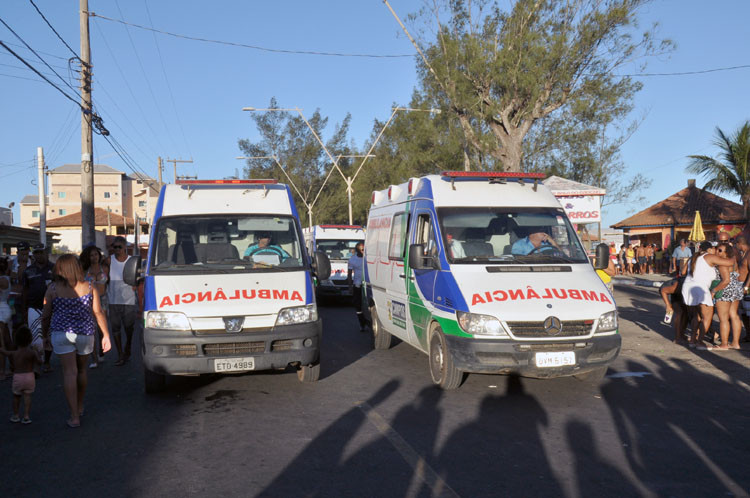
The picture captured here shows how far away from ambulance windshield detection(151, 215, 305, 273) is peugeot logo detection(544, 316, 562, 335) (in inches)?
116

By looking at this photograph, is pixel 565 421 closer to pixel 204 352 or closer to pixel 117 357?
pixel 204 352

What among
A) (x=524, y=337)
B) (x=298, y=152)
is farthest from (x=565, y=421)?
(x=298, y=152)

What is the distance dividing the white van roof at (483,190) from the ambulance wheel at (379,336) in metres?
2.69

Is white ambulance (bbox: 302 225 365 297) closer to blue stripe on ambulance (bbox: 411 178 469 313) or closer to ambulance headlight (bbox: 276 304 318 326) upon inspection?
blue stripe on ambulance (bbox: 411 178 469 313)

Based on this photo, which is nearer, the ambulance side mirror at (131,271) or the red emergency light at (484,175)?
the ambulance side mirror at (131,271)

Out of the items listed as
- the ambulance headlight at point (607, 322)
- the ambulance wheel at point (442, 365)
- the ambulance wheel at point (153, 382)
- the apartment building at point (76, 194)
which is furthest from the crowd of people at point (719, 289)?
the apartment building at point (76, 194)

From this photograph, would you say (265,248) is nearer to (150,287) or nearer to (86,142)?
(150,287)

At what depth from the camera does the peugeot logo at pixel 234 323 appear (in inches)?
274

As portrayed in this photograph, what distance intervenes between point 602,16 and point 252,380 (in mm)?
18098

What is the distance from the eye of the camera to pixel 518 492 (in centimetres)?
444

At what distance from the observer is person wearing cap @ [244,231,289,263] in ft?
26.4

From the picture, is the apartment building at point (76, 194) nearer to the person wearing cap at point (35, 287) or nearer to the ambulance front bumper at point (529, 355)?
the person wearing cap at point (35, 287)

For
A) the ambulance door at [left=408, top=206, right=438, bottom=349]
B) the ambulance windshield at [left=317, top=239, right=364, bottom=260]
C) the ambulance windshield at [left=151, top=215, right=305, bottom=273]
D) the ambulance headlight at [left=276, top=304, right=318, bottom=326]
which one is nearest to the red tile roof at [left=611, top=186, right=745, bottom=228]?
the ambulance windshield at [left=317, top=239, right=364, bottom=260]

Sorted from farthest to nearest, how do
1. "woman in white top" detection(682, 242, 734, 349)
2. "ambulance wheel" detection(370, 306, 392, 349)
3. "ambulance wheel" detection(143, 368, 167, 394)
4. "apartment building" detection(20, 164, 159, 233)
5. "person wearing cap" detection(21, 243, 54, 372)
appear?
"apartment building" detection(20, 164, 159, 233), "ambulance wheel" detection(370, 306, 392, 349), "woman in white top" detection(682, 242, 734, 349), "person wearing cap" detection(21, 243, 54, 372), "ambulance wheel" detection(143, 368, 167, 394)
